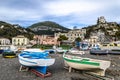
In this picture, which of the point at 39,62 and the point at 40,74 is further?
the point at 39,62

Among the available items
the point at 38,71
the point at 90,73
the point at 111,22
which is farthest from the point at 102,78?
the point at 111,22

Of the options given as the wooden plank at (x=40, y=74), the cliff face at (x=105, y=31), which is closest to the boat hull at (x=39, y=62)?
the wooden plank at (x=40, y=74)

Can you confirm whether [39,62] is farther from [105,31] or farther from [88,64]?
[105,31]

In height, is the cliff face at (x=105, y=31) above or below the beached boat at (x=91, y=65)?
above

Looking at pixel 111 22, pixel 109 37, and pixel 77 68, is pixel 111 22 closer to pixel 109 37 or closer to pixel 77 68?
pixel 109 37

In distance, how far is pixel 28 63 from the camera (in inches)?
711

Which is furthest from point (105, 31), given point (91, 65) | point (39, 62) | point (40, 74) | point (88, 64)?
point (40, 74)

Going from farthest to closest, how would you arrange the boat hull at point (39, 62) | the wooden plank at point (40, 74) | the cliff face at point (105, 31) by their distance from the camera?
1. the cliff face at point (105, 31)
2. the boat hull at point (39, 62)
3. the wooden plank at point (40, 74)

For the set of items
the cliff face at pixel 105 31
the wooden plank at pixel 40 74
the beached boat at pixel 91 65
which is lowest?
the wooden plank at pixel 40 74

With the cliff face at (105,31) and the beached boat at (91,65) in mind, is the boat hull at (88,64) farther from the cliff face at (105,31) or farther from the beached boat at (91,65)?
the cliff face at (105,31)

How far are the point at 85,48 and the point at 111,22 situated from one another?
96.8 m

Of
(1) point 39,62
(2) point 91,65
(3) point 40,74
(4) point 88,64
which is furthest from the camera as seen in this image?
(1) point 39,62

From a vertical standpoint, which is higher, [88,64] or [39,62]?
[39,62]

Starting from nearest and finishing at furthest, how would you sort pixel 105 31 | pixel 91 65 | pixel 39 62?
pixel 91 65, pixel 39 62, pixel 105 31
